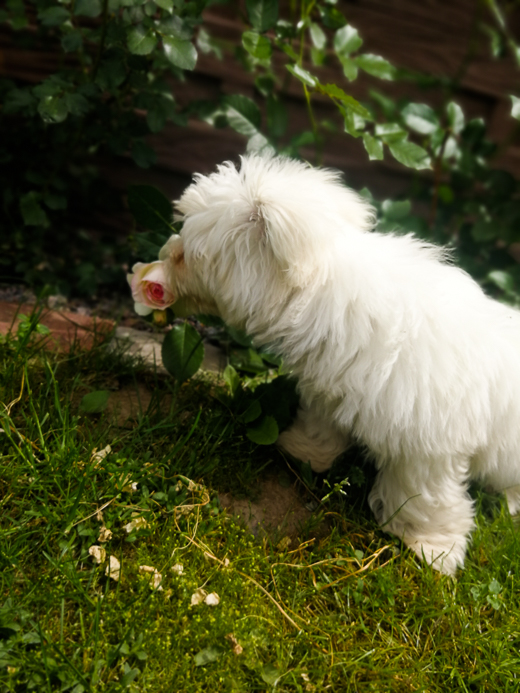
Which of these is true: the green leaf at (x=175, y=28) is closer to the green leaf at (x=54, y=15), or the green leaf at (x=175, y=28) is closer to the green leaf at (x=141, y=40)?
the green leaf at (x=141, y=40)

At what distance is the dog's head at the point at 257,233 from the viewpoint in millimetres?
1515

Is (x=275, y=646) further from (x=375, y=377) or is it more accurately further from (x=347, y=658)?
(x=375, y=377)

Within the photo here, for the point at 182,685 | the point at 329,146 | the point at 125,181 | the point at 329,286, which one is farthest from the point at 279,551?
the point at 329,146

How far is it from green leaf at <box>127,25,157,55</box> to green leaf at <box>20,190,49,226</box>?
0.98 metres

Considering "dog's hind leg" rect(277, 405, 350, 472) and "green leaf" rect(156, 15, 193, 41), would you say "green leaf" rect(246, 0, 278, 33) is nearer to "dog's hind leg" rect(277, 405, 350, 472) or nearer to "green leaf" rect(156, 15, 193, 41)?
"green leaf" rect(156, 15, 193, 41)

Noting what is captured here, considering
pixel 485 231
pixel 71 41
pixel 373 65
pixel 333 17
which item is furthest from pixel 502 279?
pixel 71 41

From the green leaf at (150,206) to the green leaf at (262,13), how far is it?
2.47 feet

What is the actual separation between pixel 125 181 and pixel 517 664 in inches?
120

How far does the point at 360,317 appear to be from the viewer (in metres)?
1.56

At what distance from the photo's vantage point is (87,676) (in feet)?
4.44

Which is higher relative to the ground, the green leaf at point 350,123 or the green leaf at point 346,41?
the green leaf at point 346,41

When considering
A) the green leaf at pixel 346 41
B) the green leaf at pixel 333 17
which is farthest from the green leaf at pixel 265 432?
the green leaf at pixel 333 17

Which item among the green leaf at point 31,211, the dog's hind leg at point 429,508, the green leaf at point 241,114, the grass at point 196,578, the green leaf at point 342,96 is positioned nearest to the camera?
the grass at point 196,578

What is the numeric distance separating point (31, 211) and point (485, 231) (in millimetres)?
2224
